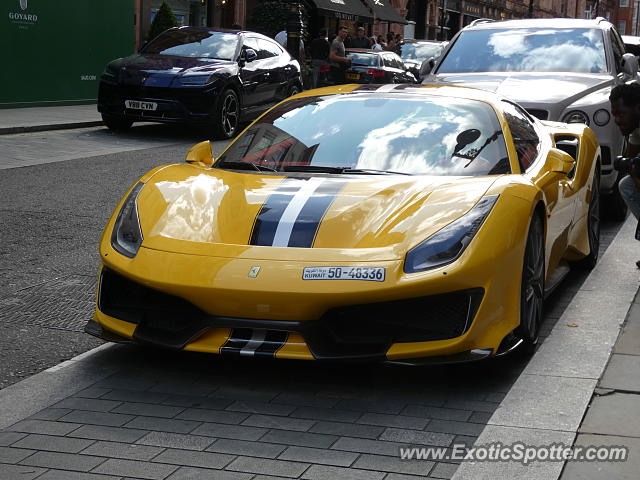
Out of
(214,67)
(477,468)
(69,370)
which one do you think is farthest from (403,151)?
(214,67)

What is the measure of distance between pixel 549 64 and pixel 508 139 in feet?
16.1

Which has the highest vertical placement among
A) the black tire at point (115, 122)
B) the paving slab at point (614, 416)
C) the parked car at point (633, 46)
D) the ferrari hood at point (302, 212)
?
the parked car at point (633, 46)

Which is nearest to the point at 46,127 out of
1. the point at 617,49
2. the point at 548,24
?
the point at 548,24

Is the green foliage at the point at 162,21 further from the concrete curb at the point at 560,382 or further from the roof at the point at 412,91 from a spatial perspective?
the concrete curb at the point at 560,382

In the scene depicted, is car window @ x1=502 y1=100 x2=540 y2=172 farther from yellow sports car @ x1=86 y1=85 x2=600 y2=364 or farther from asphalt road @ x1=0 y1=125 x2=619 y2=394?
asphalt road @ x1=0 y1=125 x2=619 y2=394

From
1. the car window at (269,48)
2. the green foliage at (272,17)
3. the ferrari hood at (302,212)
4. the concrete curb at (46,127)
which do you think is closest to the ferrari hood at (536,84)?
the ferrari hood at (302,212)

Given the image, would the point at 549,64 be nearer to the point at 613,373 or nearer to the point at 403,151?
the point at 403,151

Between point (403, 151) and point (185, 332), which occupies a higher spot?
point (403, 151)

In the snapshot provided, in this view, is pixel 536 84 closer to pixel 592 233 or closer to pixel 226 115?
pixel 592 233

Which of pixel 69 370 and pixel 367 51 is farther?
pixel 367 51

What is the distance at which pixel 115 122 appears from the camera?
16109mm

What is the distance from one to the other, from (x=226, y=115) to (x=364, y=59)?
954 cm

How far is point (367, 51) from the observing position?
2522cm

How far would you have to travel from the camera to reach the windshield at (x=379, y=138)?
530cm
